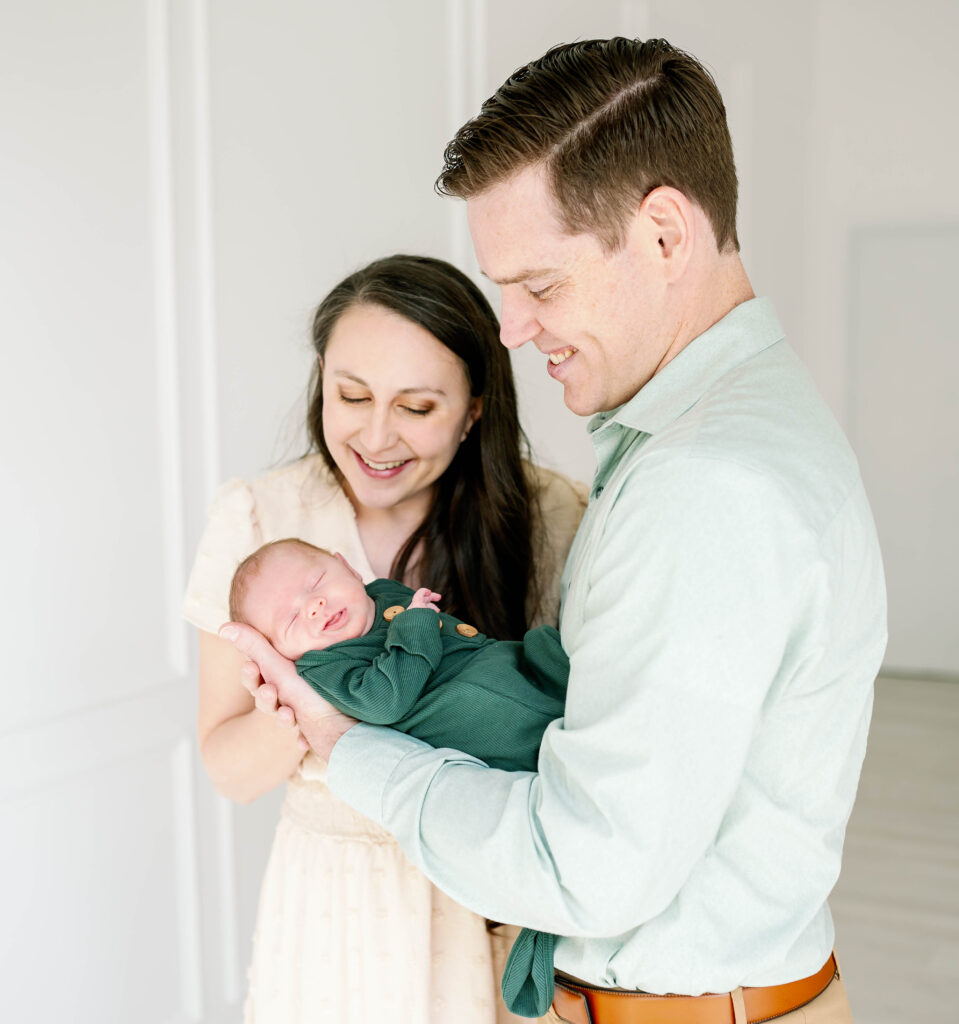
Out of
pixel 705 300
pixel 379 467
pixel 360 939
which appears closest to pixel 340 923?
pixel 360 939

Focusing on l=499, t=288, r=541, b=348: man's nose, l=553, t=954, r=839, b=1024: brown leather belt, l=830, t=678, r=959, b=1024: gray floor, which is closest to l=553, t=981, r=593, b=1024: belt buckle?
l=553, t=954, r=839, b=1024: brown leather belt

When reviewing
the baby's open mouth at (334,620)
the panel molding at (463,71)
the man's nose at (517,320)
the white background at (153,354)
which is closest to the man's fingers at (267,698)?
the baby's open mouth at (334,620)

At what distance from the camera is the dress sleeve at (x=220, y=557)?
5.83ft

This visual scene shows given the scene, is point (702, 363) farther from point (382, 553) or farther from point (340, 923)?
point (340, 923)

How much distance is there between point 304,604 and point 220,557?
351 millimetres

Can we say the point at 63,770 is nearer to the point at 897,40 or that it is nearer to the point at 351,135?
the point at 351,135

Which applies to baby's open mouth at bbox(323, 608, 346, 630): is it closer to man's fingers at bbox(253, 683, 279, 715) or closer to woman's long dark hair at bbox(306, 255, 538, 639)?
man's fingers at bbox(253, 683, 279, 715)

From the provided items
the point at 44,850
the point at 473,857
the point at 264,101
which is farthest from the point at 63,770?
the point at 264,101

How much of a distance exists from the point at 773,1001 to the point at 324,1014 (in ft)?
2.57

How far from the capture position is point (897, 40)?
6984 millimetres

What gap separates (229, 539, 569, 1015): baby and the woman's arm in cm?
20

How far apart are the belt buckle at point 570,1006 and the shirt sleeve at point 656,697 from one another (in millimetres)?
238

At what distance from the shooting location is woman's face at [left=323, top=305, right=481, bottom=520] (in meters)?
1.76

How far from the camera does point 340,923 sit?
5.43ft
